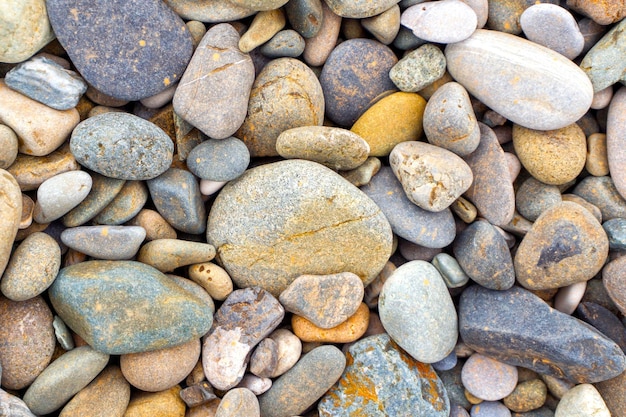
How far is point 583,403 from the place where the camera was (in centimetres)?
241

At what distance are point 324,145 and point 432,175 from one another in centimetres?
54

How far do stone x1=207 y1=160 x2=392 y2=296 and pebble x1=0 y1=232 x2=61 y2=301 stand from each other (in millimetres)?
732

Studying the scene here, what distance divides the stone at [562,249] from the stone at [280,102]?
1.26 meters

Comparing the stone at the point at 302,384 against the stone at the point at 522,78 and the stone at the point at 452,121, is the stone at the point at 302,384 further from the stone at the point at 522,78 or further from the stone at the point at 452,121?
the stone at the point at 522,78

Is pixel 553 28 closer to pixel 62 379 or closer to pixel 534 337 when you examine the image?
pixel 534 337

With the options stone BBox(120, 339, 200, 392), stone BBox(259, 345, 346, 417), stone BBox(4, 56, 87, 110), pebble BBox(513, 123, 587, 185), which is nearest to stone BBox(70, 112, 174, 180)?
stone BBox(4, 56, 87, 110)

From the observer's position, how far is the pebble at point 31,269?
2117 mm

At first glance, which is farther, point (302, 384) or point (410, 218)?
point (410, 218)

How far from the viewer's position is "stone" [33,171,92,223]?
217 centimetres

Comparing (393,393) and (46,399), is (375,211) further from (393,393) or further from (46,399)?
(46,399)

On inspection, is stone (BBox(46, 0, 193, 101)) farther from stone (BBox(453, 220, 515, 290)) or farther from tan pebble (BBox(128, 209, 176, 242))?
stone (BBox(453, 220, 515, 290))

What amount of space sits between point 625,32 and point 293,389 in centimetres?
236

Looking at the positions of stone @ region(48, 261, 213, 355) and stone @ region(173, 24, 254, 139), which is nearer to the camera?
stone @ region(48, 261, 213, 355)

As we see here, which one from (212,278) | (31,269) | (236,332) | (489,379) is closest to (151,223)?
(212,278)
